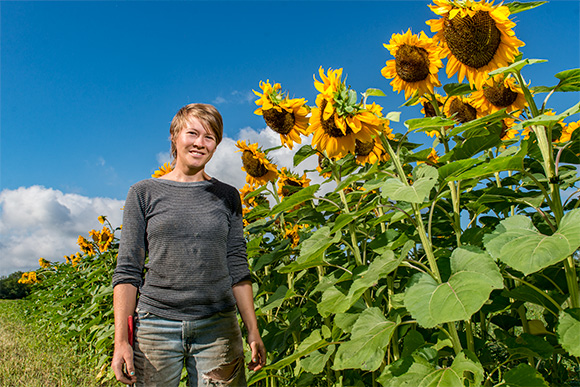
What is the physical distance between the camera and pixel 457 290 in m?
1.37

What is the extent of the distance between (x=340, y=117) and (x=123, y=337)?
1289 millimetres

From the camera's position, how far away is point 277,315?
2908 mm

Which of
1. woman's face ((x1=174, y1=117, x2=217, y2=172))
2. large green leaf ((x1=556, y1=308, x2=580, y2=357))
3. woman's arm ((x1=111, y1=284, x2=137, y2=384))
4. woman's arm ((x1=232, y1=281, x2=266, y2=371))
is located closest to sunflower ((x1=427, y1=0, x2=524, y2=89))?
large green leaf ((x1=556, y1=308, x2=580, y2=357))

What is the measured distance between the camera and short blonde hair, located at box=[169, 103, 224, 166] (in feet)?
7.27

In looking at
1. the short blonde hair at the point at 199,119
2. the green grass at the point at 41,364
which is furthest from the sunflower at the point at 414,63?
the green grass at the point at 41,364

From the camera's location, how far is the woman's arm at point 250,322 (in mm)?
2178

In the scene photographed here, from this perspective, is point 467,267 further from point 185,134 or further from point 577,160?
point 185,134

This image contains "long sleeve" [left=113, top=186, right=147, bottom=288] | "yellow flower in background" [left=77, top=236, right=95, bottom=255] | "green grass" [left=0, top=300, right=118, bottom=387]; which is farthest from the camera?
"yellow flower in background" [left=77, top=236, right=95, bottom=255]

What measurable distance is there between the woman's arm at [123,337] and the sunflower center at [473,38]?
1781 mm

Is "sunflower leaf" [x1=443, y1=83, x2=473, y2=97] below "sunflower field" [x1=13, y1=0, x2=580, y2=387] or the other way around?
the other way around

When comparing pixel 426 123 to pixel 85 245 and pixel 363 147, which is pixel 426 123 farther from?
pixel 85 245

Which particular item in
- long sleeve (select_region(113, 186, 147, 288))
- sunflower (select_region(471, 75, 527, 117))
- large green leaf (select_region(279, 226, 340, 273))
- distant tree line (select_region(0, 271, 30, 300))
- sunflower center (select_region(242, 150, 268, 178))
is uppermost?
distant tree line (select_region(0, 271, 30, 300))

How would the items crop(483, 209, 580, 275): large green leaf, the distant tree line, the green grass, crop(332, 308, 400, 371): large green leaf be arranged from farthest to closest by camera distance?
the distant tree line
the green grass
crop(332, 308, 400, 371): large green leaf
crop(483, 209, 580, 275): large green leaf

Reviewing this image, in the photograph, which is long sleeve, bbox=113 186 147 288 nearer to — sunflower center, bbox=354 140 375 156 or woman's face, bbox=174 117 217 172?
woman's face, bbox=174 117 217 172
